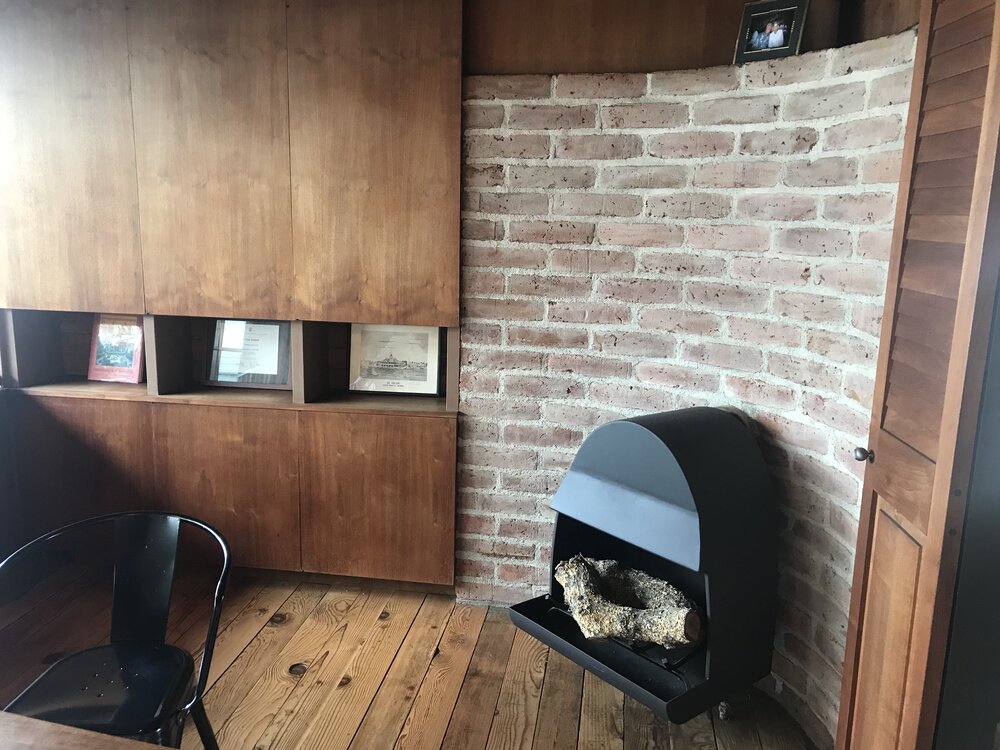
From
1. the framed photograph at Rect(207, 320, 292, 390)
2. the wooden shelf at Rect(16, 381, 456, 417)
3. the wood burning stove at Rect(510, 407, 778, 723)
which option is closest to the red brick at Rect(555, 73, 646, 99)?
the wood burning stove at Rect(510, 407, 778, 723)

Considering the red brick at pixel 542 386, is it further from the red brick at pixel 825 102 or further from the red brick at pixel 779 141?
the red brick at pixel 825 102

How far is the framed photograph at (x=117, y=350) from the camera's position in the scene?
120 inches

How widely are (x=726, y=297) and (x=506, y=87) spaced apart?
0.96 m

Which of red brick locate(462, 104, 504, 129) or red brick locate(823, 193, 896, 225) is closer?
red brick locate(823, 193, 896, 225)

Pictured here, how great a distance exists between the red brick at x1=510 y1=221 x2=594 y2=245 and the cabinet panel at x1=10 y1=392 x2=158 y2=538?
5.02ft

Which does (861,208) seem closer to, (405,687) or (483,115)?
(483,115)

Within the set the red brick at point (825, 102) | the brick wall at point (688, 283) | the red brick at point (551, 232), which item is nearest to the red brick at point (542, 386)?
the brick wall at point (688, 283)

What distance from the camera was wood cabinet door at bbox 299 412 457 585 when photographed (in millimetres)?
2729

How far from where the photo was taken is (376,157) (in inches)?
100

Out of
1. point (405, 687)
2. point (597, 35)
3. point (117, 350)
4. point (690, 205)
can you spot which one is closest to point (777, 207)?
point (690, 205)

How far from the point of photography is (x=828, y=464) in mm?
2043

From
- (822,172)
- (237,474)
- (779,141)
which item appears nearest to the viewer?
(822,172)

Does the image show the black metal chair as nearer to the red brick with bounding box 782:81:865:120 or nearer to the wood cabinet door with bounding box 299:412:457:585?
the wood cabinet door with bounding box 299:412:457:585

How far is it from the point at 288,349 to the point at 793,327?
6.02 feet
